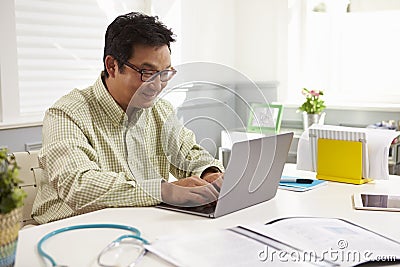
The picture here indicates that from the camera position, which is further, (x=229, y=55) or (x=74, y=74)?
(x=229, y=55)

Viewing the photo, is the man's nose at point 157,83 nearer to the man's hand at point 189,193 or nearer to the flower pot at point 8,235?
the man's hand at point 189,193

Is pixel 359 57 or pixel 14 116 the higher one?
pixel 359 57

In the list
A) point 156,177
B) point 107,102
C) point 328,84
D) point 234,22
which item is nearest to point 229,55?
point 234,22

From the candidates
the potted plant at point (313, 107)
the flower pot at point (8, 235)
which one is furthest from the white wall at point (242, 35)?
the flower pot at point (8, 235)

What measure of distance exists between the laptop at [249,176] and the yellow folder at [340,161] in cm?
32

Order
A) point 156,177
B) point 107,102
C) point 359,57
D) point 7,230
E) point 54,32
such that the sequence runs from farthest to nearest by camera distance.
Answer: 1. point 359,57
2. point 54,32
3. point 107,102
4. point 156,177
5. point 7,230

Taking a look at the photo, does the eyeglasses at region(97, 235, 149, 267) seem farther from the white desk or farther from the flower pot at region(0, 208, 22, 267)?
the flower pot at region(0, 208, 22, 267)

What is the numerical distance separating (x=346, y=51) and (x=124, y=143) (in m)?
2.71

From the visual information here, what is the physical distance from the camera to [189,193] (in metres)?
1.51

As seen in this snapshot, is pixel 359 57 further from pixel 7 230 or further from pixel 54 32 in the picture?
pixel 7 230

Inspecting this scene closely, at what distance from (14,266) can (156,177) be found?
2.04ft

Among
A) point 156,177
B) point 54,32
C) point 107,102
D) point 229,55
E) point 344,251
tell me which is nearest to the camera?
point 344,251

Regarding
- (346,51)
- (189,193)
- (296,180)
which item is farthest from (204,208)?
(346,51)

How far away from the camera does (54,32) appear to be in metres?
3.02
